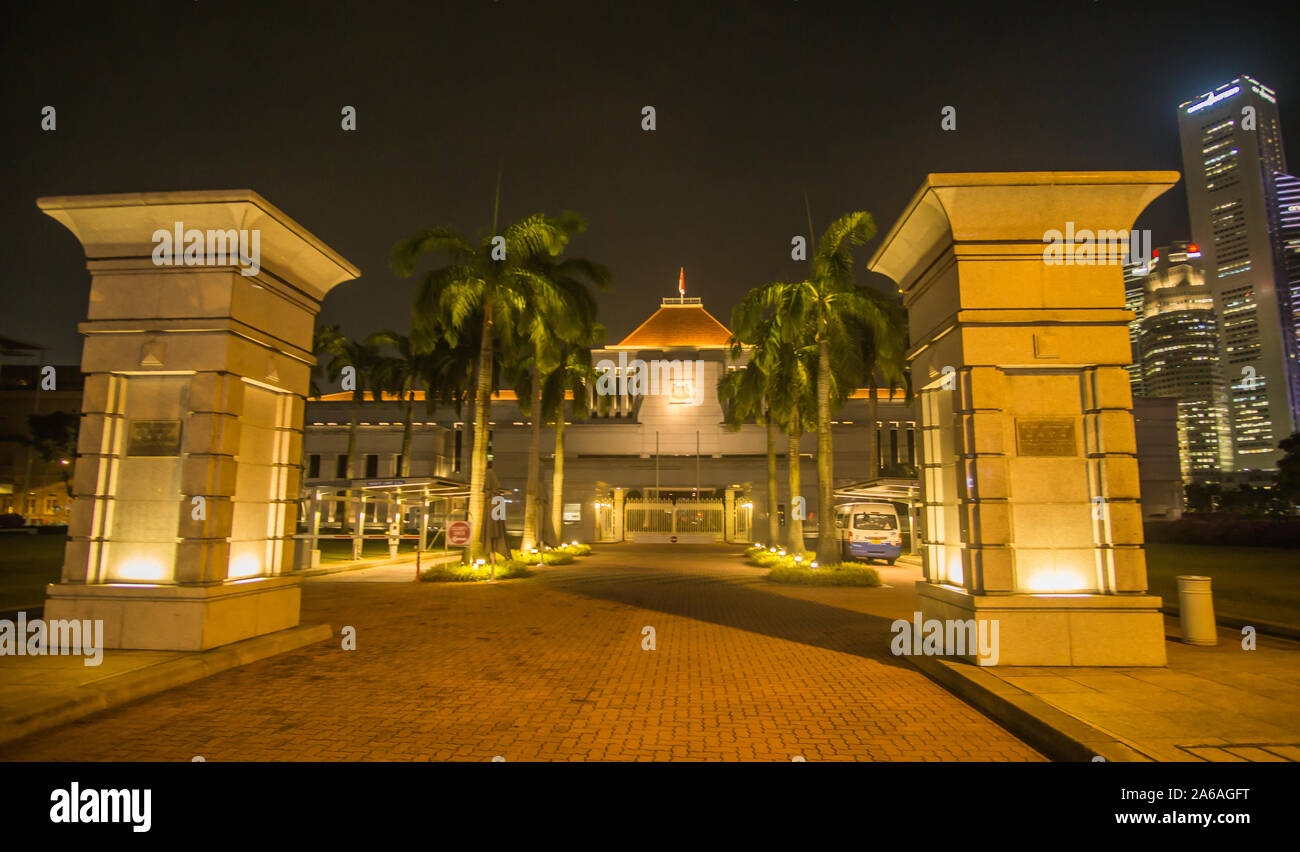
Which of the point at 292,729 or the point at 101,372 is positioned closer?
the point at 292,729

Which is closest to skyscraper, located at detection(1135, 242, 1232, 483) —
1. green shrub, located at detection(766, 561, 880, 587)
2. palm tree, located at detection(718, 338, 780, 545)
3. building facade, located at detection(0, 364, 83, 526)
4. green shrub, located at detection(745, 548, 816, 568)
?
palm tree, located at detection(718, 338, 780, 545)

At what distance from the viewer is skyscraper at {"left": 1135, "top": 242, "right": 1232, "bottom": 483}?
172 meters

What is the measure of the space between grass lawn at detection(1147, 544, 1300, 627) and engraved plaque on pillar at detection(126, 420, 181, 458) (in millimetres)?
15870

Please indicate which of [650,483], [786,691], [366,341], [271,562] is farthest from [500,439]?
[786,691]

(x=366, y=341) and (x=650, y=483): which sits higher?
(x=366, y=341)

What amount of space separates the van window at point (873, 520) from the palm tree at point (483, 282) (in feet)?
48.5

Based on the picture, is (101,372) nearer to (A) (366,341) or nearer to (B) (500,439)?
(A) (366,341)

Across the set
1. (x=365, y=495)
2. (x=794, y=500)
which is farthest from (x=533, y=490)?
(x=794, y=500)

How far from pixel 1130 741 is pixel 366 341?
3879 cm

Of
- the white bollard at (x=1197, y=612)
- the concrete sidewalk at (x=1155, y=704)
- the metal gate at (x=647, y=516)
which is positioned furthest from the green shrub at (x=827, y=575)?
the metal gate at (x=647, y=516)

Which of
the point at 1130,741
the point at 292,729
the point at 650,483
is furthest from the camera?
the point at 650,483

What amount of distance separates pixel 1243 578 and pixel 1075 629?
1598cm
